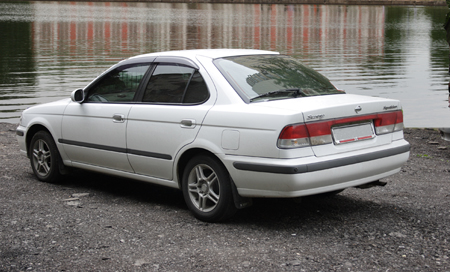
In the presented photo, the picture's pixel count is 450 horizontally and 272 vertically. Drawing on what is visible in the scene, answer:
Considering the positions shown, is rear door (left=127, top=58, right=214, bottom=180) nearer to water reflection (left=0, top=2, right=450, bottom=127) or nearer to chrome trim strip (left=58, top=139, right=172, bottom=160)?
chrome trim strip (left=58, top=139, right=172, bottom=160)

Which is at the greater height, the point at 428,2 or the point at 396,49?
the point at 428,2

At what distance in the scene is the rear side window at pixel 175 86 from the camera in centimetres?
555

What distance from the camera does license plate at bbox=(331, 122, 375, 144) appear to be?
16.4 feet

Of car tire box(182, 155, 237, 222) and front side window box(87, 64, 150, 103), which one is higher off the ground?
front side window box(87, 64, 150, 103)

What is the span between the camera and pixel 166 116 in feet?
18.4

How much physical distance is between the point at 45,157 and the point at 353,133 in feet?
12.5

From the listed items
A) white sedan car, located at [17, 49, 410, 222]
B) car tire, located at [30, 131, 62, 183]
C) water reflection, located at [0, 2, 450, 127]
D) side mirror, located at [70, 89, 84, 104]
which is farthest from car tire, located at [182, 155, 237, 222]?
water reflection, located at [0, 2, 450, 127]

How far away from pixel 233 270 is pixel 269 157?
1.01 metres

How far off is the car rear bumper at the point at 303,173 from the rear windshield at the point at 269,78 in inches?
25.0

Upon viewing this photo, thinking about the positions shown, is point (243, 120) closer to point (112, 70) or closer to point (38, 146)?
point (112, 70)

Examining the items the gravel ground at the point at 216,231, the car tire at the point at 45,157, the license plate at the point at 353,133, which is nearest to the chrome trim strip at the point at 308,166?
the license plate at the point at 353,133

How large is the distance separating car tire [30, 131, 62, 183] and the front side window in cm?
83

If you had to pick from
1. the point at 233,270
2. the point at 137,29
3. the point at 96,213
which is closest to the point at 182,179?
the point at 96,213

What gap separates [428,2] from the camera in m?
120
